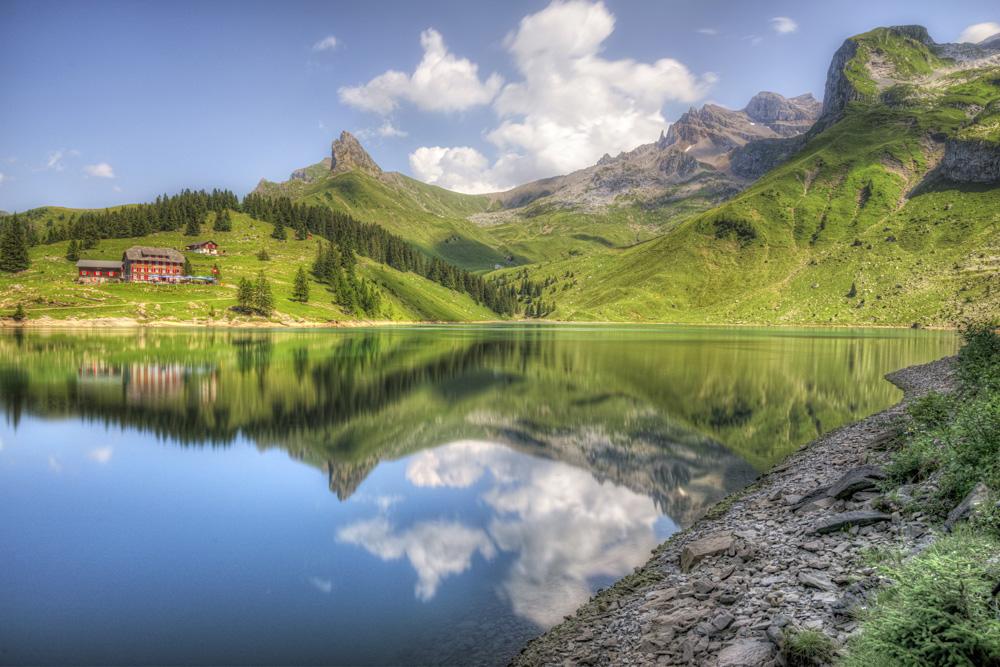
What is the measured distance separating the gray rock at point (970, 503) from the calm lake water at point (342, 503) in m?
8.18

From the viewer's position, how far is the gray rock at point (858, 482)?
13.5 metres

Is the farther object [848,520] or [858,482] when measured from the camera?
Result: [858,482]

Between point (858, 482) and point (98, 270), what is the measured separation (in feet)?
697

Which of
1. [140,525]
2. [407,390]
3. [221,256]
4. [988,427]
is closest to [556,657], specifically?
[988,427]

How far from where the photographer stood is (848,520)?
37.8ft

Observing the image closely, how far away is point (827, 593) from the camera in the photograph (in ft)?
28.2

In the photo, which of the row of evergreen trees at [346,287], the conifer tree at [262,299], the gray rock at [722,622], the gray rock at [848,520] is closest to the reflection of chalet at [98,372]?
the gray rock at [722,622]

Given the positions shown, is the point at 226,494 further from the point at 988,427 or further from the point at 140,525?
the point at 988,427

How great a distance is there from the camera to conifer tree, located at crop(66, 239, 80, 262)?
165 m

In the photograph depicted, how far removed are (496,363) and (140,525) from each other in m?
51.4

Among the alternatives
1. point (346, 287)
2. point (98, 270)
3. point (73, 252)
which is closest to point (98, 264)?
point (98, 270)

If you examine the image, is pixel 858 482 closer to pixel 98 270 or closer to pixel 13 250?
pixel 98 270

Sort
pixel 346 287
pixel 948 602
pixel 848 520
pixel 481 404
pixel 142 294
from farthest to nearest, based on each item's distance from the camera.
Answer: pixel 346 287 → pixel 142 294 → pixel 481 404 → pixel 848 520 → pixel 948 602

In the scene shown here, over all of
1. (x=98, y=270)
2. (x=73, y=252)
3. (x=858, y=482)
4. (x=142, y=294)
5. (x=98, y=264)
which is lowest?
(x=858, y=482)
